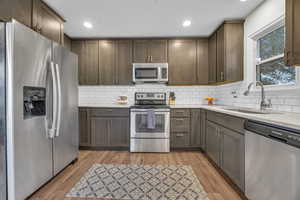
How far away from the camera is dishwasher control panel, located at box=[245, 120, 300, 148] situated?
1.13 metres

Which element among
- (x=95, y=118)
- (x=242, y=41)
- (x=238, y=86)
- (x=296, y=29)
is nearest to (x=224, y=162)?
(x=238, y=86)

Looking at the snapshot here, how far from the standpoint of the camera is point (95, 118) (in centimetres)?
345

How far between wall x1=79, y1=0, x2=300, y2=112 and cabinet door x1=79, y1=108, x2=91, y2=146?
62 cm

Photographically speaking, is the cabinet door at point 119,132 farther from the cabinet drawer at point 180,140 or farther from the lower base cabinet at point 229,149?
the lower base cabinet at point 229,149

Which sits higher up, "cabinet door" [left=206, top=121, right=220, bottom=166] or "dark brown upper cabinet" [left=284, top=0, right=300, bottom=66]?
"dark brown upper cabinet" [left=284, top=0, right=300, bottom=66]

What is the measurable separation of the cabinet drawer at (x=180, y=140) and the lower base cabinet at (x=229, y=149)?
0.63 m

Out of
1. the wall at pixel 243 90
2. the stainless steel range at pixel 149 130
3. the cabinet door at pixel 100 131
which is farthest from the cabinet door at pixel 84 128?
the stainless steel range at pixel 149 130

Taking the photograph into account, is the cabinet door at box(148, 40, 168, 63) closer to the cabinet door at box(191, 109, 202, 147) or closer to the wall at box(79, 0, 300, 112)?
the wall at box(79, 0, 300, 112)

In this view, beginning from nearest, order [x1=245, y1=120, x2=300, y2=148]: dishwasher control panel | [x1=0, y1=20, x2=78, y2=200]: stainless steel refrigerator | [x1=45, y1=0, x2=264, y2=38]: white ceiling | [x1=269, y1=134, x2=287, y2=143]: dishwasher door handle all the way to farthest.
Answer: [x1=245, y1=120, x2=300, y2=148]: dishwasher control panel → [x1=269, y1=134, x2=287, y2=143]: dishwasher door handle → [x1=0, y1=20, x2=78, y2=200]: stainless steel refrigerator → [x1=45, y1=0, x2=264, y2=38]: white ceiling

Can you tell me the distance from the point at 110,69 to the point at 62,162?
209cm

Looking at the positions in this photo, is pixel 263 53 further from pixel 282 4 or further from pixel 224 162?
pixel 224 162

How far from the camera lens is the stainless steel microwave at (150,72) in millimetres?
3650

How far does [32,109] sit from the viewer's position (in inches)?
75.0

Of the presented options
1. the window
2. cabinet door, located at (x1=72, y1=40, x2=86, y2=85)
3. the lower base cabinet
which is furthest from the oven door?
the window
